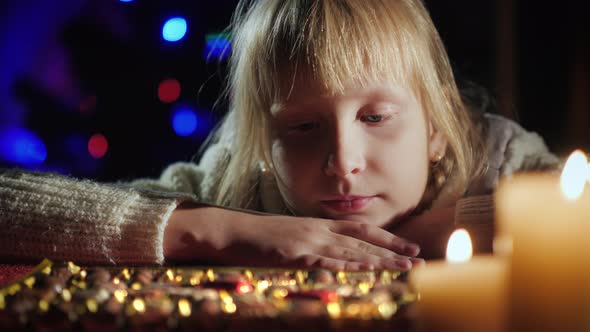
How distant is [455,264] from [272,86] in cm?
64

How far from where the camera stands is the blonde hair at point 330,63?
0.98m

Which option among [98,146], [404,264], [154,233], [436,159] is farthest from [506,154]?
[98,146]

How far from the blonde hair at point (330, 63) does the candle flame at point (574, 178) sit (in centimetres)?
44

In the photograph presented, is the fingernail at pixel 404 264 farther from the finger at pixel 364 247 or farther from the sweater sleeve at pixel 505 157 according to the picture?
the sweater sleeve at pixel 505 157

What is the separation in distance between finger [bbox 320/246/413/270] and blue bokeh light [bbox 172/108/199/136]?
1.06 meters

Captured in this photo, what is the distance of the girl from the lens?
2.90 feet

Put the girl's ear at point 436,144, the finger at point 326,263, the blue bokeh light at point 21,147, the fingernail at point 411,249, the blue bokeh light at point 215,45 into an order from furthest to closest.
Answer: the blue bokeh light at point 21,147, the blue bokeh light at point 215,45, the girl's ear at point 436,144, the fingernail at point 411,249, the finger at point 326,263

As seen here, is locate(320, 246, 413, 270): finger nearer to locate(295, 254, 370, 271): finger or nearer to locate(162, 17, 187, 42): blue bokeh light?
locate(295, 254, 370, 271): finger

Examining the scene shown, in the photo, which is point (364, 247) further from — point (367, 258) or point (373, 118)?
point (373, 118)

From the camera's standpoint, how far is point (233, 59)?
3.96 ft

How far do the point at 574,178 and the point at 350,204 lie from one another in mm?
496

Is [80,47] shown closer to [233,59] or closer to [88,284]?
[233,59]

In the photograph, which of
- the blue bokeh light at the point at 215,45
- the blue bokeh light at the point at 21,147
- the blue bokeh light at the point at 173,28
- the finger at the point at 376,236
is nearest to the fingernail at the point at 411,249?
the finger at the point at 376,236

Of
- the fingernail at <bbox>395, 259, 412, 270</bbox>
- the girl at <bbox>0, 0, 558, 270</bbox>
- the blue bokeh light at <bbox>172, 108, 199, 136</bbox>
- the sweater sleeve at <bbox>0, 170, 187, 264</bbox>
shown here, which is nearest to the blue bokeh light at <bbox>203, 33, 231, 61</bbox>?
the blue bokeh light at <bbox>172, 108, 199, 136</bbox>
